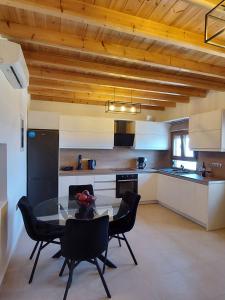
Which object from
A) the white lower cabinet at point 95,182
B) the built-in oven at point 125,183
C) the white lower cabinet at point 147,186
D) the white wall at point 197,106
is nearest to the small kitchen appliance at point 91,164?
the white lower cabinet at point 95,182

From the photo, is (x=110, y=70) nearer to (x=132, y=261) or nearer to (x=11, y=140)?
(x=11, y=140)

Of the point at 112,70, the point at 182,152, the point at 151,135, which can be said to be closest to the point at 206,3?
the point at 112,70

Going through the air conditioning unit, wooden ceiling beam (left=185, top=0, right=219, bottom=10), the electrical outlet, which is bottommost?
the electrical outlet

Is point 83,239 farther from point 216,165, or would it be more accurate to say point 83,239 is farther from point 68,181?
point 216,165

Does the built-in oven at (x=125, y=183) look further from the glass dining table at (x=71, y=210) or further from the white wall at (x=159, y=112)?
the glass dining table at (x=71, y=210)

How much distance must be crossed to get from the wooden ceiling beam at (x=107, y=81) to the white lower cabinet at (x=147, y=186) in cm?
209

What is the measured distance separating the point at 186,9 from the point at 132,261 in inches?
109

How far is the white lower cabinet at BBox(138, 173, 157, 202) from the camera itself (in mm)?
4938

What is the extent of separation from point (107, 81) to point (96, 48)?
114 centimetres

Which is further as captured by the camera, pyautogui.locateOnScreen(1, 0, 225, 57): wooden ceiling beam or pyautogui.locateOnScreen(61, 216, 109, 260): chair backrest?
pyautogui.locateOnScreen(61, 216, 109, 260): chair backrest

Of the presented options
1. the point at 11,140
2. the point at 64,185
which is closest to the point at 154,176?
the point at 64,185

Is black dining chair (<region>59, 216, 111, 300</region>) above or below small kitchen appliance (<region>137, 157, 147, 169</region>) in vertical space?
below

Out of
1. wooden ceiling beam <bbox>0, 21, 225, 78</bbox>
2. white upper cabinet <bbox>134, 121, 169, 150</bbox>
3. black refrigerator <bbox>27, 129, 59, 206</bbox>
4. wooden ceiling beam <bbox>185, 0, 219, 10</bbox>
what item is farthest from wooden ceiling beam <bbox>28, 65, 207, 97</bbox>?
wooden ceiling beam <bbox>185, 0, 219, 10</bbox>

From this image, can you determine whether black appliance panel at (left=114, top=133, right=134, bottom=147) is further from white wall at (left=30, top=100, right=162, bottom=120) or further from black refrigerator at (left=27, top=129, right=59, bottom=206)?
black refrigerator at (left=27, top=129, right=59, bottom=206)
